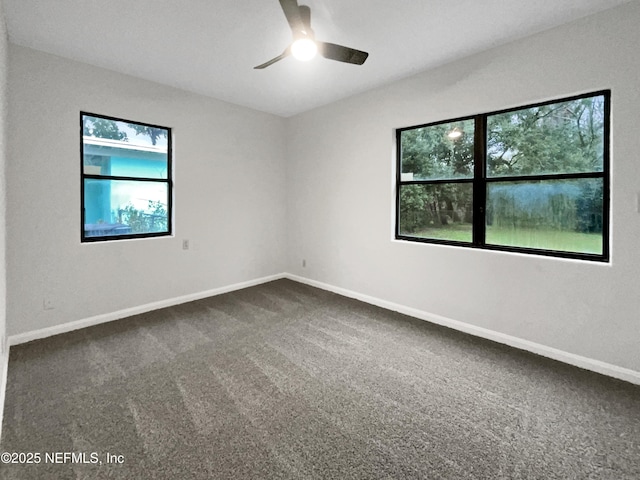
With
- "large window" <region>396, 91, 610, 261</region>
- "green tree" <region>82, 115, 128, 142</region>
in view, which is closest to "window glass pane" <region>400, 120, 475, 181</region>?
"large window" <region>396, 91, 610, 261</region>

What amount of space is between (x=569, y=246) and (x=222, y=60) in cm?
356

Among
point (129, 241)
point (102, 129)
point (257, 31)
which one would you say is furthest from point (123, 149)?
point (257, 31)

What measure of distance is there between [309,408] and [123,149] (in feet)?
10.9

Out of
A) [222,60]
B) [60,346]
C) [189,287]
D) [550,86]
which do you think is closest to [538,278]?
[550,86]

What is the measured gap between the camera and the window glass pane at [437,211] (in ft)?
10.8

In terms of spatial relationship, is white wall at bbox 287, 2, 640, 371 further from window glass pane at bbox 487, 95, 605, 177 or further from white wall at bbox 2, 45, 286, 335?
white wall at bbox 2, 45, 286, 335

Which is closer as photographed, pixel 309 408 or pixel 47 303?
pixel 309 408

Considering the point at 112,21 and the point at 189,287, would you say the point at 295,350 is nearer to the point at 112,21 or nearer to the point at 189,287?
the point at 189,287

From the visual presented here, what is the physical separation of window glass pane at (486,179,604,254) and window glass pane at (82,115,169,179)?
370 cm

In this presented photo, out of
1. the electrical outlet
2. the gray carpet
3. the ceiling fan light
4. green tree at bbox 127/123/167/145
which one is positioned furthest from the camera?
green tree at bbox 127/123/167/145

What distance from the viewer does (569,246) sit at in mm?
2646

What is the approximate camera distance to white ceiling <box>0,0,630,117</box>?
7.48 ft

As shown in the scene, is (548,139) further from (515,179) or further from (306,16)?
(306,16)

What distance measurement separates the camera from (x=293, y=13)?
2061 mm
